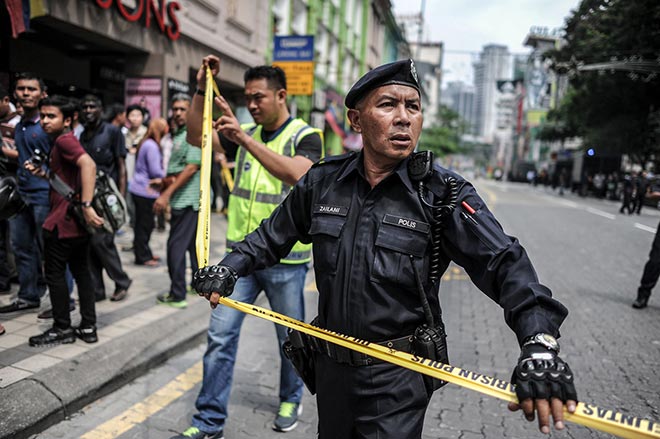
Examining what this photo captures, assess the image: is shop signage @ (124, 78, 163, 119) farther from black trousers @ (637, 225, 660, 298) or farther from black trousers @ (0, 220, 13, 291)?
black trousers @ (637, 225, 660, 298)

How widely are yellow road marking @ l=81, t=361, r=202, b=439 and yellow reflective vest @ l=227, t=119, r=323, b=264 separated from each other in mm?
1212

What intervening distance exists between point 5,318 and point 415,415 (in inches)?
148

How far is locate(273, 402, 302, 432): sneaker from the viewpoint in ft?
10.6

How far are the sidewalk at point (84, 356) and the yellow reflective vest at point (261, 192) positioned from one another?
1.35 m

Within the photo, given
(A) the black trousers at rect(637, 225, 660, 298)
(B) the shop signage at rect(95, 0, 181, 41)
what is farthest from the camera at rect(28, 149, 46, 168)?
(A) the black trousers at rect(637, 225, 660, 298)

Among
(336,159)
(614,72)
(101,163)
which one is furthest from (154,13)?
(614,72)

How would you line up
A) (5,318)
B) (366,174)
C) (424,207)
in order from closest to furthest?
(424,207)
(366,174)
(5,318)

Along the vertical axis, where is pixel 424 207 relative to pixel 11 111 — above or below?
below

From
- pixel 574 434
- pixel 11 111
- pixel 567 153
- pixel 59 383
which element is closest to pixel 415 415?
pixel 574 434

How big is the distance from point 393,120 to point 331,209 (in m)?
0.39

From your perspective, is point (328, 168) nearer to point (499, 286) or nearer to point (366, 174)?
point (366, 174)

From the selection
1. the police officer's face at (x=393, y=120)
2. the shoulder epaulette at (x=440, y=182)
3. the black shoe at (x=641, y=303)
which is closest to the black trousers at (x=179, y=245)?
the police officer's face at (x=393, y=120)

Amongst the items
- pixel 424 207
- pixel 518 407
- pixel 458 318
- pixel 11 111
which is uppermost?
pixel 11 111

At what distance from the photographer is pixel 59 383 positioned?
10.8ft
